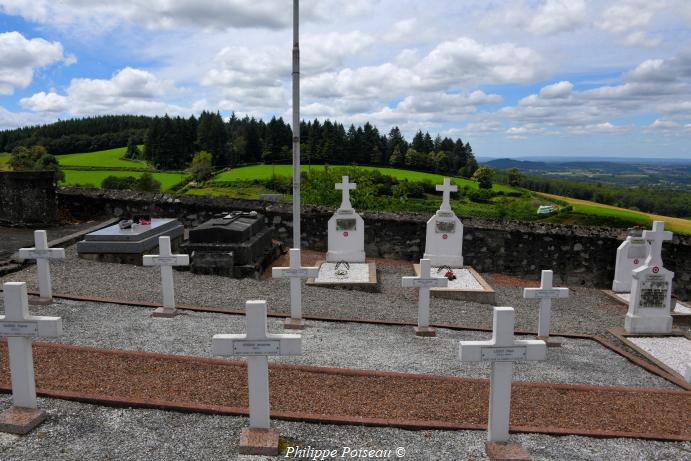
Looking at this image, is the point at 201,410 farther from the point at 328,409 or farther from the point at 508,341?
the point at 508,341

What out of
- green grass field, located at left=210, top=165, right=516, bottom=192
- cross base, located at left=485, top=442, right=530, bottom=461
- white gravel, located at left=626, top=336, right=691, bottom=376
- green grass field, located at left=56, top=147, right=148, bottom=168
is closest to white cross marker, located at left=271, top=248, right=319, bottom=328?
cross base, located at left=485, top=442, right=530, bottom=461

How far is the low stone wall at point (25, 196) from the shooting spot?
13.8 meters

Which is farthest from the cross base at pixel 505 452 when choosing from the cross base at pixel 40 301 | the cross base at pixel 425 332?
the cross base at pixel 40 301

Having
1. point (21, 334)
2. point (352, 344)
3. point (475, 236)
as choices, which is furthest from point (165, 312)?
point (475, 236)

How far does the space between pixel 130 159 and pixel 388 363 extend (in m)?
67.1

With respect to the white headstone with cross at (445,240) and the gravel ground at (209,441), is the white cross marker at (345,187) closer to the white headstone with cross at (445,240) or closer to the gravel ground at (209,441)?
the white headstone with cross at (445,240)

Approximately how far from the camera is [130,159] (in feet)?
216

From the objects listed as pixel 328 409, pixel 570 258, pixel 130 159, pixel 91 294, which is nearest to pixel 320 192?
pixel 570 258

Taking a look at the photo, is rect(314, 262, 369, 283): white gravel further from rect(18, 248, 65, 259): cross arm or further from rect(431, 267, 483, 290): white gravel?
rect(18, 248, 65, 259): cross arm

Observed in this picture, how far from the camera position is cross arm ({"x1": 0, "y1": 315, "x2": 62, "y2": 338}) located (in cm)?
427

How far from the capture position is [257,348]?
4.13 m

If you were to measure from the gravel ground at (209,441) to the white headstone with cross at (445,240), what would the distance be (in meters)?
9.25

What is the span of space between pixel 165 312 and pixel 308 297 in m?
3.04

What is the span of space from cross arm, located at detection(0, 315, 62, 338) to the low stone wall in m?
11.4
